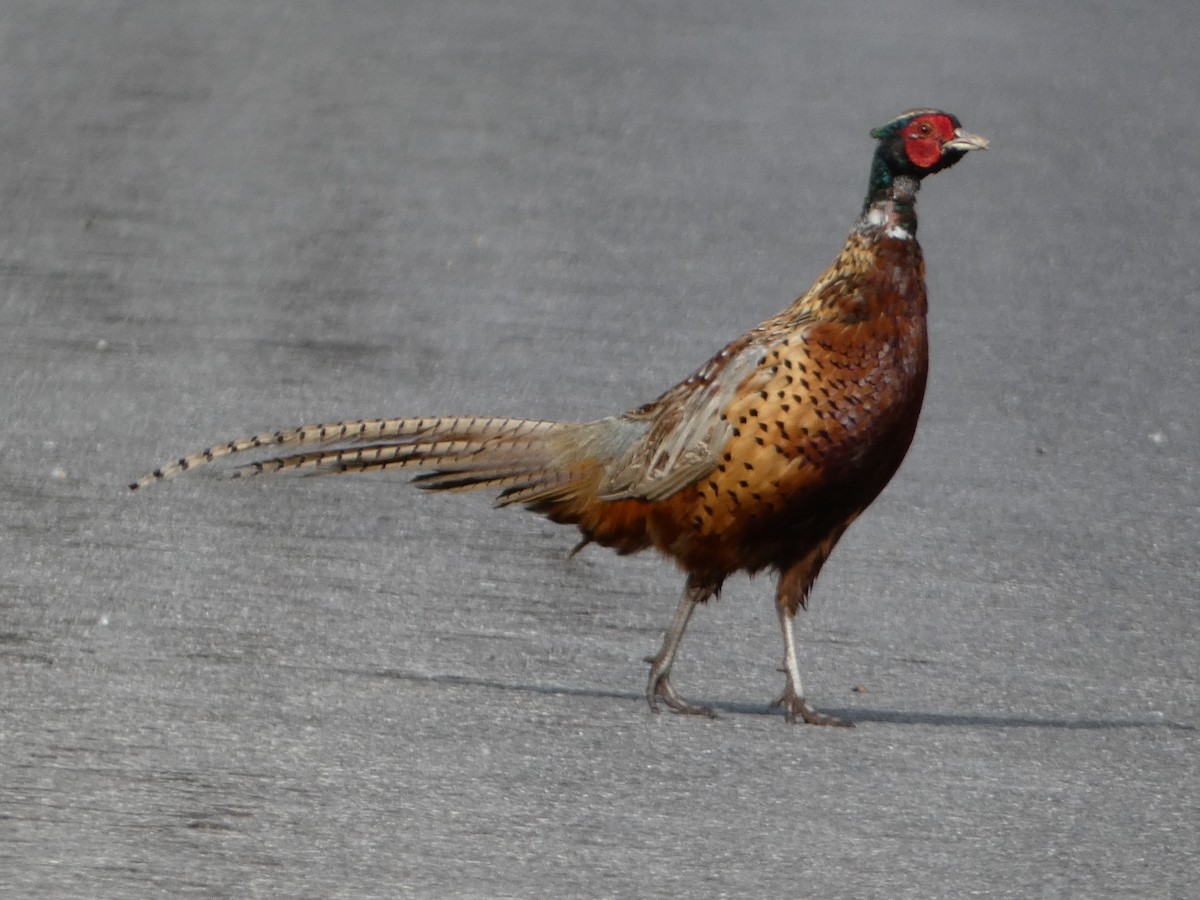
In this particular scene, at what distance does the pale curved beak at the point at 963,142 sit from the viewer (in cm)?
546

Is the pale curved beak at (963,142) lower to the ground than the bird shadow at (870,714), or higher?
higher

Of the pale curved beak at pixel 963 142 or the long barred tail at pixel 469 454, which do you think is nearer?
the pale curved beak at pixel 963 142

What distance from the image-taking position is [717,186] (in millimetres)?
11352

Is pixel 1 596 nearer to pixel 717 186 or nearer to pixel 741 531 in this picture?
pixel 741 531

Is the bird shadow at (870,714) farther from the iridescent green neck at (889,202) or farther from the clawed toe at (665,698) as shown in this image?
the iridescent green neck at (889,202)

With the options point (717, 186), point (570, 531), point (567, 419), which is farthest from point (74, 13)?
point (570, 531)

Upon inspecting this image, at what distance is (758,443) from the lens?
17.3ft

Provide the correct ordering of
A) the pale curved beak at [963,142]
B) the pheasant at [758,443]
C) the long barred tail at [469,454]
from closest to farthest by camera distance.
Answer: the pheasant at [758,443] → the pale curved beak at [963,142] → the long barred tail at [469,454]

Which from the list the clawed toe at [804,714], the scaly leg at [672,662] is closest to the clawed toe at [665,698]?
the scaly leg at [672,662]

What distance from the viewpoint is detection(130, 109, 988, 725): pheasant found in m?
5.25

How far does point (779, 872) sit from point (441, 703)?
1.17m

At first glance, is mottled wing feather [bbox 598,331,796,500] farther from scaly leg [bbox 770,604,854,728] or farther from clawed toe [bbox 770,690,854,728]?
clawed toe [bbox 770,690,854,728]

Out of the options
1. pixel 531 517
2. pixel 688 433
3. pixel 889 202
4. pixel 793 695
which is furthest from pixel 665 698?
pixel 531 517

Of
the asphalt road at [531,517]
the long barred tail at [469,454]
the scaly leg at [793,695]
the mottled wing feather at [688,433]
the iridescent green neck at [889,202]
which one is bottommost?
the asphalt road at [531,517]
